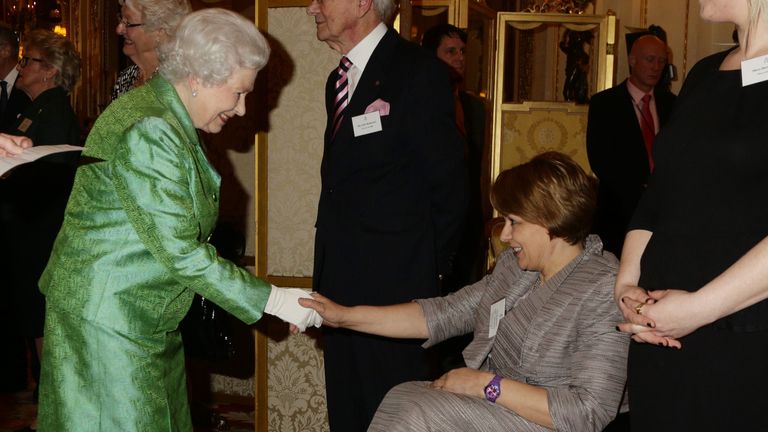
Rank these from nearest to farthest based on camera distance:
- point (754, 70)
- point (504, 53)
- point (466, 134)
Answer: point (754, 70)
point (466, 134)
point (504, 53)

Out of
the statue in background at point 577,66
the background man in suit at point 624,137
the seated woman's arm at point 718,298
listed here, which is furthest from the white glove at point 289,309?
the statue in background at point 577,66

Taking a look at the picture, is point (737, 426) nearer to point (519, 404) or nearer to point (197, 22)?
point (519, 404)

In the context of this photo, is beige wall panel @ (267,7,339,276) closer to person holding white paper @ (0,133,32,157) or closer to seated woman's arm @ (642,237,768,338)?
person holding white paper @ (0,133,32,157)

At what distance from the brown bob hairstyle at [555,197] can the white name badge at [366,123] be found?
770 mm

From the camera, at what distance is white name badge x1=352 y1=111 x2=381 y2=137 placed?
306 cm

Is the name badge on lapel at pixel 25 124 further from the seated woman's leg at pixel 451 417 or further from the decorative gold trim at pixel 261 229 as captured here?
the seated woman's leg at pixel 451 417

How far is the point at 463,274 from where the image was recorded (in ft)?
16.8

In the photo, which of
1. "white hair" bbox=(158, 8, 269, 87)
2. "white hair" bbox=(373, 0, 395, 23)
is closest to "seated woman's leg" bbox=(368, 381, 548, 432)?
"white hair" bbox=(158, 8, 269, 87)

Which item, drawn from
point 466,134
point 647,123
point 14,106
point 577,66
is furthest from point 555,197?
point 577,66

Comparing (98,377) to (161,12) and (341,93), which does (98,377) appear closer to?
(341,93)

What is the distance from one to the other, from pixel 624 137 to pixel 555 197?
305 centimetres

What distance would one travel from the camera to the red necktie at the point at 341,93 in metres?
3.20

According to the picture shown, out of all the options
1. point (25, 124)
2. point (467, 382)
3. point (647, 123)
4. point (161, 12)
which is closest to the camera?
point (467, 382)

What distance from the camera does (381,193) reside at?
3.06m
